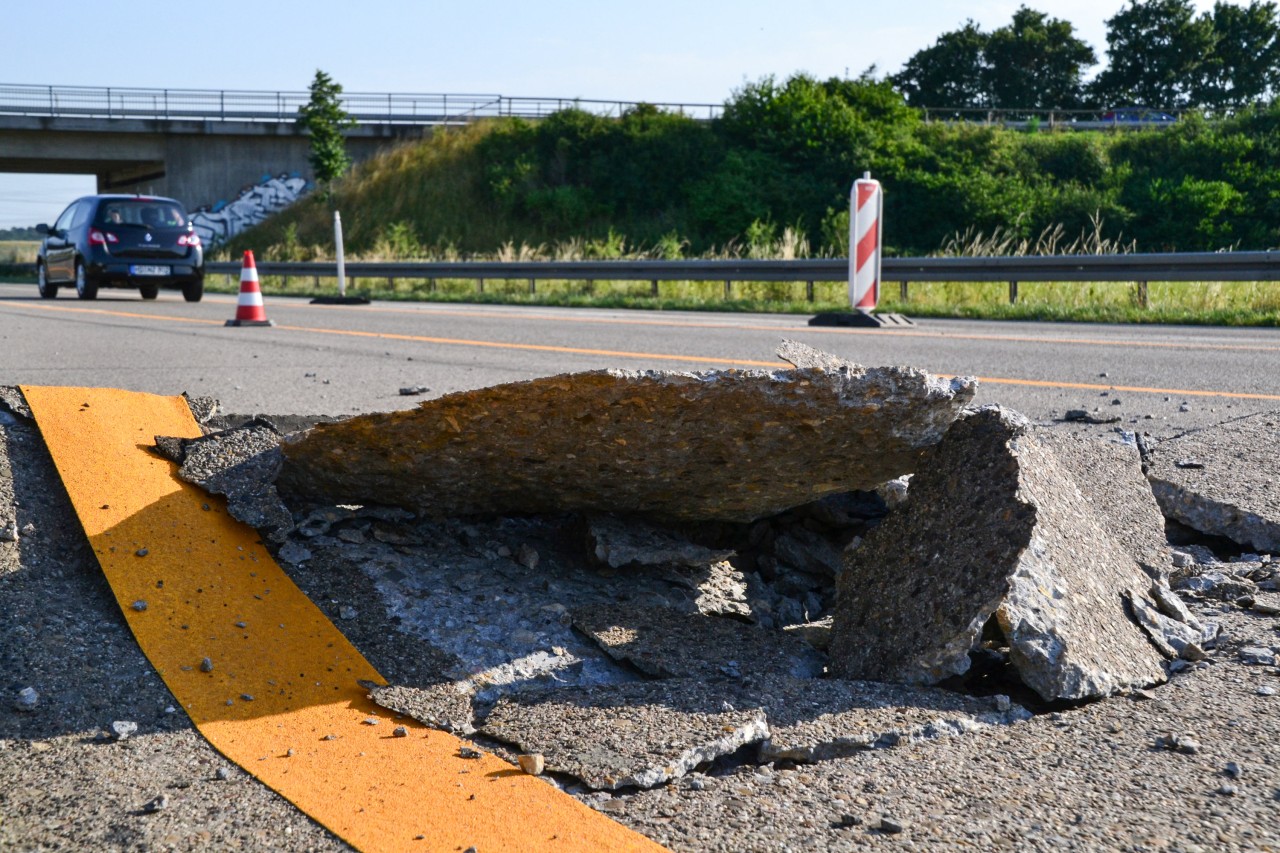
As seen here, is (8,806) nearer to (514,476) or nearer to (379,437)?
(379,437)

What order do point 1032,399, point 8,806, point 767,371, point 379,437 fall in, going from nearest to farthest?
point 8,806
point 767,371
point 379,437
point 1032,399

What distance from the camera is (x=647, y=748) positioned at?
2223mm

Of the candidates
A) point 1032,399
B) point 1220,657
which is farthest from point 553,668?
point 1032,399

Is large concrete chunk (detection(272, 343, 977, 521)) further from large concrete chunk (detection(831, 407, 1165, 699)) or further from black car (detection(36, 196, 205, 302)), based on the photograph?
black car (detection(36, 196, 205, 302))

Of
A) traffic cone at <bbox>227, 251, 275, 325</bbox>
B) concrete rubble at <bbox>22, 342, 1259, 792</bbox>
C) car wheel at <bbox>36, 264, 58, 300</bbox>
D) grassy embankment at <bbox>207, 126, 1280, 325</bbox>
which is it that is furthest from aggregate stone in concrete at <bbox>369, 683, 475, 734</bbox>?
car wheel at <bbox>36, 264, 58, 300</bbox>

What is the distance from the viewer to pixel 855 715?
2377 millimetres

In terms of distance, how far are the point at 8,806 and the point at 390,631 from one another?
1000 mm

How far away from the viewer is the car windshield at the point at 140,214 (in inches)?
661

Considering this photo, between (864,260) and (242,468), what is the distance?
28.9 ft

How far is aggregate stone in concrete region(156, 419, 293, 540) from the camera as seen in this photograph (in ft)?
10.6

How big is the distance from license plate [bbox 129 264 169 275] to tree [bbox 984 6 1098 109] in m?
59.0

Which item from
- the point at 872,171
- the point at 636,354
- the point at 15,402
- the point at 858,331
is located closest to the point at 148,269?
the point at 636,354

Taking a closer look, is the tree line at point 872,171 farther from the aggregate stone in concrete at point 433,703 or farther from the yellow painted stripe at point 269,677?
the aggregate stone in concrete at point 433,703

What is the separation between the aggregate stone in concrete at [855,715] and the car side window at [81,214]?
56.0ft
